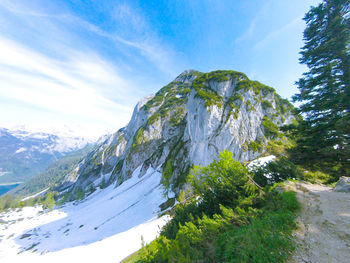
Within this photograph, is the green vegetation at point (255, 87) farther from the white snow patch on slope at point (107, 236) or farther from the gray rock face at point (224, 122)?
the white snow patch on slope at point (107, 236)

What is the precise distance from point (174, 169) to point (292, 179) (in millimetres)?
36375

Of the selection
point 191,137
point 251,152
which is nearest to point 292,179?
point 251,152

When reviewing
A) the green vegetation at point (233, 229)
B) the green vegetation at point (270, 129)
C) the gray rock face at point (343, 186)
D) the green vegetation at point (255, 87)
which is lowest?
the green vegetation at point (233, 229)

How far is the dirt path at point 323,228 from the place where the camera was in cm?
469

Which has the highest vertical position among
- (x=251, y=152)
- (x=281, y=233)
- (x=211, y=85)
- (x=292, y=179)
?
(x=211, y=85)

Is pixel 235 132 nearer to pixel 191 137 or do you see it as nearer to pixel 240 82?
pixel 191 137

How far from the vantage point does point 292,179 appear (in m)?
10.7

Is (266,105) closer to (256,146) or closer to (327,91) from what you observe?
(256,146)

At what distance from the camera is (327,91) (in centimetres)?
1355

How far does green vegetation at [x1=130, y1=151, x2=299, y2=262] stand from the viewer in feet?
15.7

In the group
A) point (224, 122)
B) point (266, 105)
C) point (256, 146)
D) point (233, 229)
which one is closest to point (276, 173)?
point (233, 229)

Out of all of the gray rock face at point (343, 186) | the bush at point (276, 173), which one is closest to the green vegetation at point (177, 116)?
the bush at point (276, 173)

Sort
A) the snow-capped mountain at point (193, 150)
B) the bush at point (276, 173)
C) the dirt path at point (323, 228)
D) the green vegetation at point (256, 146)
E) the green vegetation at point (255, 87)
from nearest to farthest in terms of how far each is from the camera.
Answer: the dirt path at point (323, 228) < the bush at point (276, 173) < the snow-capped mountain at point (193, 150) < the green vegetation at point (256, 146) < the green vegetation at point (255, 87)

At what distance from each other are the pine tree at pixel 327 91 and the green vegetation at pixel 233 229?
887 cm
